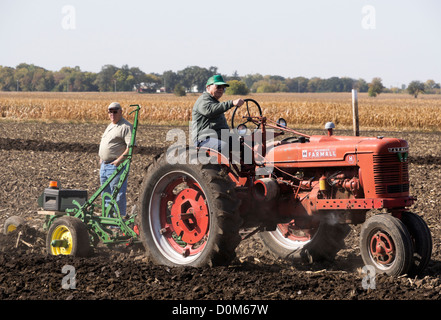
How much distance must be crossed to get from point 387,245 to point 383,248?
4cm

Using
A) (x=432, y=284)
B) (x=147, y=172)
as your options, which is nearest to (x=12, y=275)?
(x=147, y=172)

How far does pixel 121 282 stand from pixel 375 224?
2.11 meters

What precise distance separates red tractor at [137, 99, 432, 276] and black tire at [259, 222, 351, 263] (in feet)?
0.03

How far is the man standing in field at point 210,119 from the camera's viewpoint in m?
5.61

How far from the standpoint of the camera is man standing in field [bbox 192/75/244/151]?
221 inches

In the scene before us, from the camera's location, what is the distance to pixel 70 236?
250 inches

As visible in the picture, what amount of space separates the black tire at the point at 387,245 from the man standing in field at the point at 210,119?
1511 mm

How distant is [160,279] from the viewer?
5.02 metres

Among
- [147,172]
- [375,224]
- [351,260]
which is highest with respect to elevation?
[147,172]

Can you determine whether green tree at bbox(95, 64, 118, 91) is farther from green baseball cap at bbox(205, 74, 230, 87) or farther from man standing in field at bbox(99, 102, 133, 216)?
green baseball cap at bbox(205, 74, 230, 87)

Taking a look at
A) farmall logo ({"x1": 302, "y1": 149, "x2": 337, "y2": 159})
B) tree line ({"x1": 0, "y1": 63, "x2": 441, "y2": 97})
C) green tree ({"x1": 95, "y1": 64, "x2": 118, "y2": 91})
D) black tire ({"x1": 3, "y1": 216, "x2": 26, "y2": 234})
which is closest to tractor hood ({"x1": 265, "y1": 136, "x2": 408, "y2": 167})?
farmall logo ({"x1": 302, "y1": 149, "x2": 337, "y2": 159})
